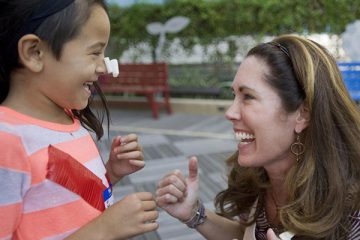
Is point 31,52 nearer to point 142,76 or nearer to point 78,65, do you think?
point 78,65

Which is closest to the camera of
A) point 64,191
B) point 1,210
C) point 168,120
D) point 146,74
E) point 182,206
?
point 1,210

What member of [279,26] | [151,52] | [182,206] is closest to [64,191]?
[182,206]

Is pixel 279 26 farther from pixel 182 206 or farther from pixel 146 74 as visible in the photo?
pixel 182 206

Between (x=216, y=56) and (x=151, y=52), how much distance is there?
4.69ft

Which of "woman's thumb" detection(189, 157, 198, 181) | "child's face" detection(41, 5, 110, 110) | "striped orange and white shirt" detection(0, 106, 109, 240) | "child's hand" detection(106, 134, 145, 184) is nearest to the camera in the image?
"striped orange and white shirt" detection(0, 106, 109, 240)

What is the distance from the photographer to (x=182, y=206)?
1.57 m

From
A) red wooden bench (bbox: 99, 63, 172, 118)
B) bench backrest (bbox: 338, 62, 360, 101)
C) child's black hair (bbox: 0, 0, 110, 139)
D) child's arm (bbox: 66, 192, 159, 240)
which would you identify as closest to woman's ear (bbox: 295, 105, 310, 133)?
child's arm (bbox: 66, 192, 159, 240)

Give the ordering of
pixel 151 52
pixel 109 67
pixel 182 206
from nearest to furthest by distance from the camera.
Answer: pixel 109 67 → pixel 182 206 → pixel 151 52

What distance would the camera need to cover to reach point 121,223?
1.05 metres

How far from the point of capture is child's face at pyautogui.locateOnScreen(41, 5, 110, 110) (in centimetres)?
110

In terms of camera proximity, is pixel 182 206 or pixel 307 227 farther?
pixel 182 206

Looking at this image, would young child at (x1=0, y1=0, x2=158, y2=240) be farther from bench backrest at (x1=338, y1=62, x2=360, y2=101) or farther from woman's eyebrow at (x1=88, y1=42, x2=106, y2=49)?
bench backrest at (x1=338, y1=62, x2=360, y2=101)

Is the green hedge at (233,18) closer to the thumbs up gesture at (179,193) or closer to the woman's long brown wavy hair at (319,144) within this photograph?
the thumbs up gesture at (179,193)

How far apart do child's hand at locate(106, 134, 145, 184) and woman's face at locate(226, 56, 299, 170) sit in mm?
342
